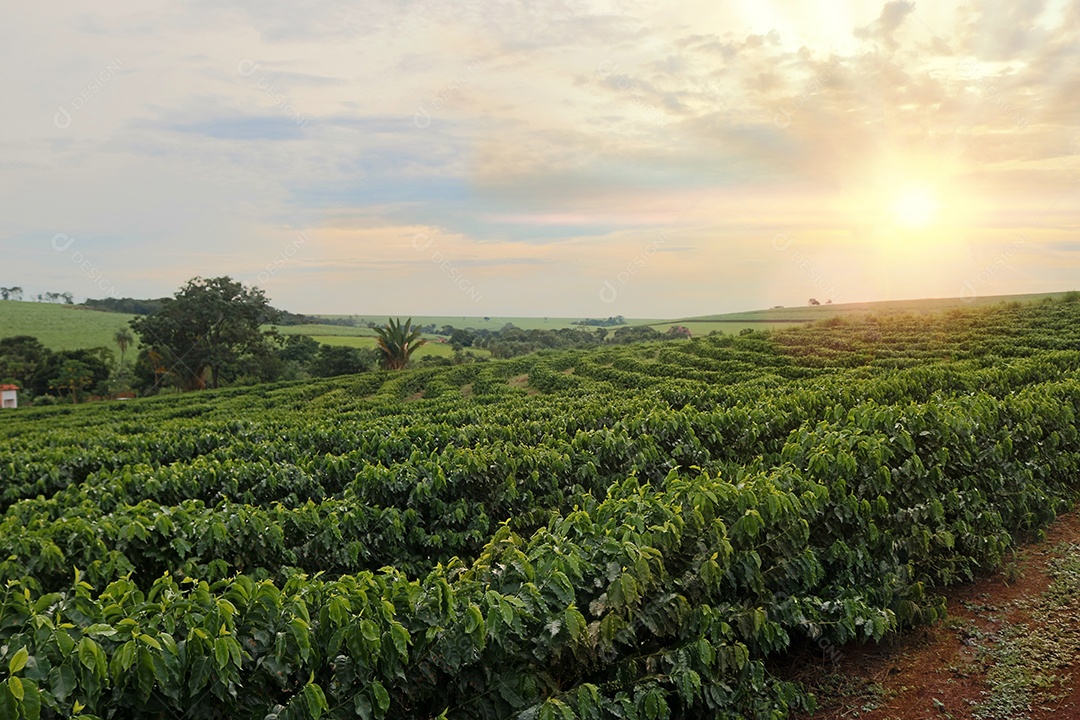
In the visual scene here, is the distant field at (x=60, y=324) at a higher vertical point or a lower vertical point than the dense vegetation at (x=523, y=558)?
higher

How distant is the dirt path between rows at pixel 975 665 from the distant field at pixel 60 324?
99.1 meters

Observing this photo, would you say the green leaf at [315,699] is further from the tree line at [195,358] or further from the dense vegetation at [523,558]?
the tree line at [195,358]

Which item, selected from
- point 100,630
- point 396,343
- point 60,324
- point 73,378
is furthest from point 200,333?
point 100,630

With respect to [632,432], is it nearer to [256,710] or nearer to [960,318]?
[256,710]

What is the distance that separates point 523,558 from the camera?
4.23 metres

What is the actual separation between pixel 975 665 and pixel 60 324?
4741 inches

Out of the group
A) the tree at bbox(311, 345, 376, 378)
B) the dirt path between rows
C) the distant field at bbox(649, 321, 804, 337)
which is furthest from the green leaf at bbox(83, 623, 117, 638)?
the tree at bbox(311, 345, 376, 378)

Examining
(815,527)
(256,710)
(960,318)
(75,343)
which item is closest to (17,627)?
(256,710)

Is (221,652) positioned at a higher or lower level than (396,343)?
lower

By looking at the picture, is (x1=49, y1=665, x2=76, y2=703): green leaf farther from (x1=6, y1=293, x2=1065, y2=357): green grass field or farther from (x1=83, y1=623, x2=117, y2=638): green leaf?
(x1=6, y1=293, x2=1065, y2=357): green grass field

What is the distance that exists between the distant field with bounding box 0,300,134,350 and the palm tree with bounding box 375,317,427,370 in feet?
174

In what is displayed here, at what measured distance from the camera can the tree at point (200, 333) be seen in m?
60.1

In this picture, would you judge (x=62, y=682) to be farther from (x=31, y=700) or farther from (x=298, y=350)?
(x=298, y=350)

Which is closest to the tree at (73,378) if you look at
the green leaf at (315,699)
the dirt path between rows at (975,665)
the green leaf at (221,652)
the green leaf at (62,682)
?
the green leaf at (62,682)
